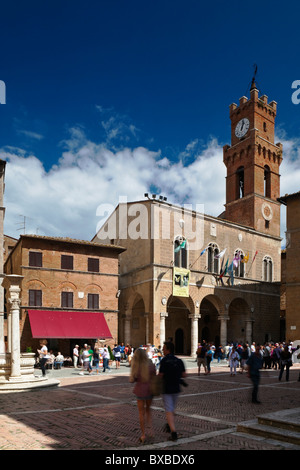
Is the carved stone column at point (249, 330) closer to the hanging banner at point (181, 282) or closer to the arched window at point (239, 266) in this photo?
the arched window at point (239, 266)

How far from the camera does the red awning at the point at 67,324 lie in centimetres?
2795

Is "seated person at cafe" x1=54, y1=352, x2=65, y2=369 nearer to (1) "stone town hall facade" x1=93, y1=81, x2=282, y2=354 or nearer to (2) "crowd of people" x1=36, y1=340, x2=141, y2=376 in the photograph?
(2) "crowd of people" x1=36, y1=340, x2=141, y2=376

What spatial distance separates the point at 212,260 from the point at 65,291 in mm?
13240

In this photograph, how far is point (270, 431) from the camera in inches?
304

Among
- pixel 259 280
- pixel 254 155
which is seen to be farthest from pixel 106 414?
pixel 254 155

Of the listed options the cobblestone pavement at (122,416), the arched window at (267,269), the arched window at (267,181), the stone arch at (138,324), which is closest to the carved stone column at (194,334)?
the stone arch at (138,324)

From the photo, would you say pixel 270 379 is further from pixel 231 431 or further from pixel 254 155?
pixel 254 155

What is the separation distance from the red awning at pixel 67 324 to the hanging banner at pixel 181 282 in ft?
20.5

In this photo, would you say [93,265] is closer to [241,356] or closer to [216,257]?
[216,257]

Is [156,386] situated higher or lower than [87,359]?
higher

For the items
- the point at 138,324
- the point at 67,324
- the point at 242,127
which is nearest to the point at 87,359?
the point at 67,324

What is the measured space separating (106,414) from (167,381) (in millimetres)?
3775

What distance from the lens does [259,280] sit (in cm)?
3962

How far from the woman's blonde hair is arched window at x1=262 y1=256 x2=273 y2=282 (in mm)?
34890
